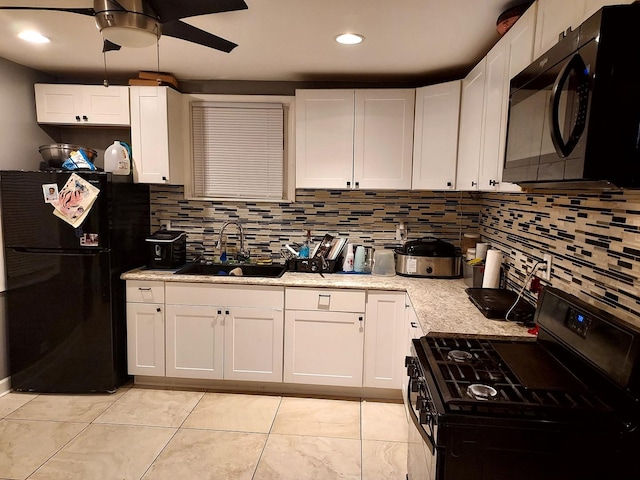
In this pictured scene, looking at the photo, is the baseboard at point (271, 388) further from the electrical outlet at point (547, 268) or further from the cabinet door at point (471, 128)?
the cabinet door at point (471, 128)

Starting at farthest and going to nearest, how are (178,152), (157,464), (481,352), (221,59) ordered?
(178,152), (221,59), (157,464), (481,352)

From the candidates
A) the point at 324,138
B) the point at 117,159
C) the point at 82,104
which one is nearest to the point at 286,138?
the point at 324,138

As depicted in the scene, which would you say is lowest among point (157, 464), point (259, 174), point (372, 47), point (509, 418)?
point (157, 464)

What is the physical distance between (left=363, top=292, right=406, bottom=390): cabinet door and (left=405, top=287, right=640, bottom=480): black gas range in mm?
1501

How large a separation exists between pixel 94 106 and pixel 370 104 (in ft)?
6.73

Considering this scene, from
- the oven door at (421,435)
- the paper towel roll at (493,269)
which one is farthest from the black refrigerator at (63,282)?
the paper towel roll at (493,269)

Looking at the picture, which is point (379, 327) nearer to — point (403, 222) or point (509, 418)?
point (403, 222)

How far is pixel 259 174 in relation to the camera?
338 centimetres

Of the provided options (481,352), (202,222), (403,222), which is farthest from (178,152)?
(481,352)

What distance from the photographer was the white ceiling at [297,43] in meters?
2.00

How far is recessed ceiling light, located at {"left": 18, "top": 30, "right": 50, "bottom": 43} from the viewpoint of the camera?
238 cm

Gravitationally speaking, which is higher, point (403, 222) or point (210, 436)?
point (403, 222)

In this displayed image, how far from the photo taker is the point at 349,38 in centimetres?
234

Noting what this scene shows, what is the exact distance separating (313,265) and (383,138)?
1.08 meters
